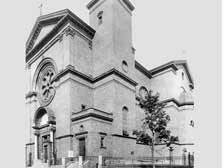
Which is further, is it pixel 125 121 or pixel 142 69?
pixel 142 69

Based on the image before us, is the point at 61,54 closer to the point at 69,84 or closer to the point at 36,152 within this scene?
the point at 69,84

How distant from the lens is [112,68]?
26.9 m

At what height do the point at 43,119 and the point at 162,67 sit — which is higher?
the point at 162,67

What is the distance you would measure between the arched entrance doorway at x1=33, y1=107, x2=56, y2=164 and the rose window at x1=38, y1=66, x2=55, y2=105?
139cm

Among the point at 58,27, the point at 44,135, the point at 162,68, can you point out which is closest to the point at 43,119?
the point at 44,135

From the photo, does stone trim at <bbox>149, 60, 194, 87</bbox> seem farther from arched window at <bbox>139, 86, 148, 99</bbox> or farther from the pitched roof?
arched window at <bbox>139, 86, 148, 99</bbox>

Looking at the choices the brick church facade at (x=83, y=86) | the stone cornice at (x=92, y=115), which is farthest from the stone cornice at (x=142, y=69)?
the stone cornice at (x=92, y=115)

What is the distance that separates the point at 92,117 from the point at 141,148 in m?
12.0

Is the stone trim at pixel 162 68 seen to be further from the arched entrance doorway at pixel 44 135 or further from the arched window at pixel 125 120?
the arched entrance doorway at pixel 44 135

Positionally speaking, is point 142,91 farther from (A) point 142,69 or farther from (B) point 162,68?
(B) point 162,68

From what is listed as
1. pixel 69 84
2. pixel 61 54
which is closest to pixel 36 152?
pixel 69 84

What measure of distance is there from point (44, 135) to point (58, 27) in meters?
12.5

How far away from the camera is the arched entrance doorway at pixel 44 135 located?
87.9 ft

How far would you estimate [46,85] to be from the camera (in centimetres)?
3139
